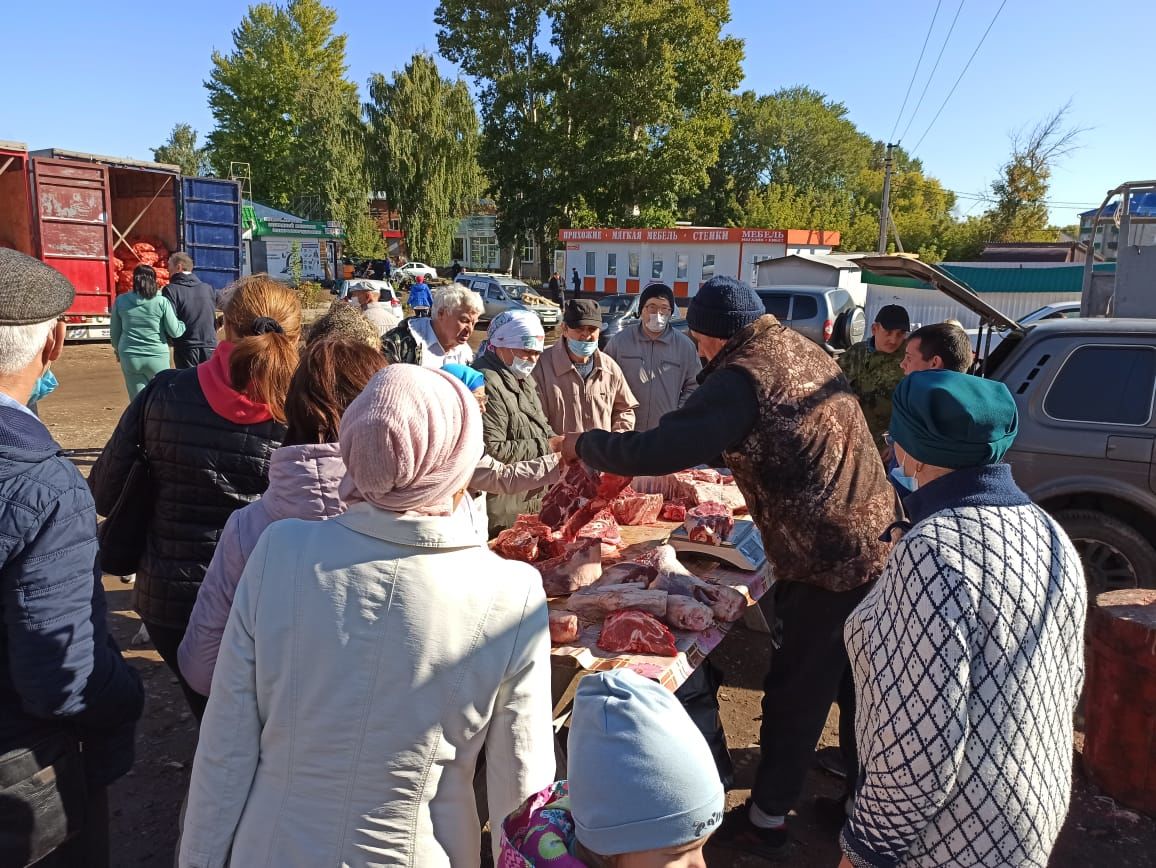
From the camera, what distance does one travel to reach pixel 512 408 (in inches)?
171

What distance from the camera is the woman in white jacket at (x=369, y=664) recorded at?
155cm

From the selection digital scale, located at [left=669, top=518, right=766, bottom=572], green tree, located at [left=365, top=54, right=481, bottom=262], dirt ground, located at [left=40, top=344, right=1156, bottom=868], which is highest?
green tree, located at [left=365, top=54, right=481, bottom=262]

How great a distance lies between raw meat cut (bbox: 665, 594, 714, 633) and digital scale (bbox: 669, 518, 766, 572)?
543mm

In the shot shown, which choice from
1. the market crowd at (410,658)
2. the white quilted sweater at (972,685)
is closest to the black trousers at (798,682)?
the market crowd at (410,658)

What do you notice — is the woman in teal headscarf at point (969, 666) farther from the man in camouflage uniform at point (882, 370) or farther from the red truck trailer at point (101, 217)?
the red truck trailer at point (101, 217)

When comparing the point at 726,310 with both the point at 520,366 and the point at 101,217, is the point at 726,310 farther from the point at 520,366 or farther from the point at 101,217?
the point at 101,217

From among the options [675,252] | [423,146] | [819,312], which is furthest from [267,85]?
[819,312]

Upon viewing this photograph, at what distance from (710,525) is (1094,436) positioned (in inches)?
120

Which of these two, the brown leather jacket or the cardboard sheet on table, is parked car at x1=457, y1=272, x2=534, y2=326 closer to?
the cardboard sheet on table

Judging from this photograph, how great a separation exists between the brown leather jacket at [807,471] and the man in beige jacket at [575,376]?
7.67 feet

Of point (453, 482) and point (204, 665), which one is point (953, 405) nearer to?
point (453, 482)

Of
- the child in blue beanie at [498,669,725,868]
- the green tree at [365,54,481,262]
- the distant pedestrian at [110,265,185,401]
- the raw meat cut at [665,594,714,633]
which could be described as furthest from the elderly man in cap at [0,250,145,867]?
the green tree at [365,54,481,262]

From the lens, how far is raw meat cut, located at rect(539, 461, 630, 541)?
390 cm

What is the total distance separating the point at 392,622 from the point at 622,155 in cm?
3998
